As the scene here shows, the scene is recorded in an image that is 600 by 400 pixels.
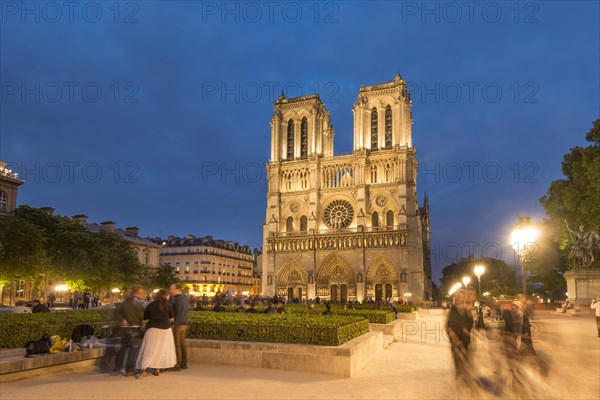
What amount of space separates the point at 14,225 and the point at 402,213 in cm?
4235

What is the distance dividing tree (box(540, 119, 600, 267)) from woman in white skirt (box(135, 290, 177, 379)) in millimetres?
23567

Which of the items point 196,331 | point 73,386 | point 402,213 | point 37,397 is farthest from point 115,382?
point 402,213

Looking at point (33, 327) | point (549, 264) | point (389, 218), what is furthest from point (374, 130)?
point (33, 327)

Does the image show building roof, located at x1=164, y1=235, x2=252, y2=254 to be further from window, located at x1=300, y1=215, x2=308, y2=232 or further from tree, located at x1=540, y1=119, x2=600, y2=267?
tree, located at x1=540, y1=119, x2=600, y2=267

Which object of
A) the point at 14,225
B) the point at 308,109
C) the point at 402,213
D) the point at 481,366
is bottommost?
the point at 481,366

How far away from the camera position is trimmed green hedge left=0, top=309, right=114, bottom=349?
33.8ft

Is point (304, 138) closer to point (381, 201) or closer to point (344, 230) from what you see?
point (381, 201)

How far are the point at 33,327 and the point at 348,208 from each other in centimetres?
5558

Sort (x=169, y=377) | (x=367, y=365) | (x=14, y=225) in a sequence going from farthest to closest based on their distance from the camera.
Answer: (x=14, y=225)
(x=367, y=365)
(x=169, y=377)

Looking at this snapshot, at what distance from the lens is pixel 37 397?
7.64m

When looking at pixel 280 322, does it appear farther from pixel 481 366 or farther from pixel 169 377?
pixel 481 366

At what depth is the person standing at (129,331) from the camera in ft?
31.9

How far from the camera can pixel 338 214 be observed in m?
65.2

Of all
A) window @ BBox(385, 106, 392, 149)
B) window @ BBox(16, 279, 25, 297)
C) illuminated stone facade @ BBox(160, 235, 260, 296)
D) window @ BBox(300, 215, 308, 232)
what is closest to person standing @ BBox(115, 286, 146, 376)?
window @ BBox(16, 279, 25, 297)
